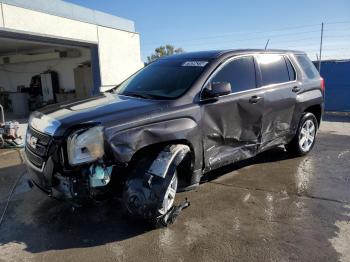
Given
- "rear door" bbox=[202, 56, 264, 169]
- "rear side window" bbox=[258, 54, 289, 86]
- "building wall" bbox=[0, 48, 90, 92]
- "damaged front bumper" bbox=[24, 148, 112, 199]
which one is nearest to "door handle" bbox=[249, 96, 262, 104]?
"rear door" bbox=[202, 56, 264, 169]

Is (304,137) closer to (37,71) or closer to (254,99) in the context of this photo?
(254,99)

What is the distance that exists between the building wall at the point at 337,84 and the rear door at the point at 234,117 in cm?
999

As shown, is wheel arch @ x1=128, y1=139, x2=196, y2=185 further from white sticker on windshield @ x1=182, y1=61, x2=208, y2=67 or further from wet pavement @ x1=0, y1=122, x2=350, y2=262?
white sticker on windshield @ x1=182, y1=61, x2=208, y2=67

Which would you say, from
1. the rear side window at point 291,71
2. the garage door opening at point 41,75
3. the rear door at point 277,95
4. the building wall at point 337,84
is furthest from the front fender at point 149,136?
the garage door opening at point 41,75

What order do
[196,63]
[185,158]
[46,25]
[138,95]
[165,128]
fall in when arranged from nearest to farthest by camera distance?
[165,128]
[185,158]
[138,95]
[196,63]
[46,25]

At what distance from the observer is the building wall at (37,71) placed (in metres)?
17.9

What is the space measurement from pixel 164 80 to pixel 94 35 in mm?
9381

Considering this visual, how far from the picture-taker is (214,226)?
12.4 ft

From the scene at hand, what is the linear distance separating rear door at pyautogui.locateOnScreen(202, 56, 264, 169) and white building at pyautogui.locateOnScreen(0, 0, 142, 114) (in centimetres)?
744

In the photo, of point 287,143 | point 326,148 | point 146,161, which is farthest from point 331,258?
point 326,148

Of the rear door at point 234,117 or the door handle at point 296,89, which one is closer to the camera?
the rear door at point 234,117

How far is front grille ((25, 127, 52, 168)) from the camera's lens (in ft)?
11.5

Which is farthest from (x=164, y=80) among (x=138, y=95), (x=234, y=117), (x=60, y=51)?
(x=60, y=51)

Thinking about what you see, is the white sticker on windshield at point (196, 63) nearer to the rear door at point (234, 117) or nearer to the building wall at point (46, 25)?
the rear door at point (234, 117)
